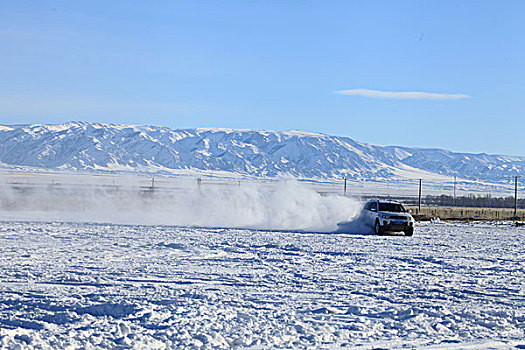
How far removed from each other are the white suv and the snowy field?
814cm

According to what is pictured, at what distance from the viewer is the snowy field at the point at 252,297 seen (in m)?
9.36

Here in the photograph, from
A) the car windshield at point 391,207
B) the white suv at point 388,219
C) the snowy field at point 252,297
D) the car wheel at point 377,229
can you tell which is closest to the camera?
the snowy field at point 252,297

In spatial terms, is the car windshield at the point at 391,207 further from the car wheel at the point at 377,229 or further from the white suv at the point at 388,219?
the car wheel at the point at 377,229

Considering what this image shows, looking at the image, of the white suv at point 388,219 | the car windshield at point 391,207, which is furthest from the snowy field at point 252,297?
the car windshield at point 391,207

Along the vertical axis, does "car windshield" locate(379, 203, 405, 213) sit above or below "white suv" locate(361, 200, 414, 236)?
above

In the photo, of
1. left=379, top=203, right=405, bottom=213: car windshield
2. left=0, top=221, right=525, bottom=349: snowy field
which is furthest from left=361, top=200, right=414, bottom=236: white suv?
left=0, top=221, right=525, bottom=349: snowy field

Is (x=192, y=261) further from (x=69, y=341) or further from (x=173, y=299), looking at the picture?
(x=69, y=341)

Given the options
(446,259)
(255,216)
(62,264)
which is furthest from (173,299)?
(255,216)

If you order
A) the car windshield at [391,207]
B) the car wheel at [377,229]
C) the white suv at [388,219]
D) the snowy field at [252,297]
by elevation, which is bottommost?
the snowy field at [252,297]

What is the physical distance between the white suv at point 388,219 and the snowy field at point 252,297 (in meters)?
8.14

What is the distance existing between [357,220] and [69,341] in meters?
25.5

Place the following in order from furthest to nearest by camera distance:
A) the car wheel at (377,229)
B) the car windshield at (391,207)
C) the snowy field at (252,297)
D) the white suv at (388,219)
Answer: the car windshield at (391,207) < the car wheel at (377,229) < the white suv at (388,219) < the snowy field at (252,297)

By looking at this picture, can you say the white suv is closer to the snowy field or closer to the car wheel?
the car wheel

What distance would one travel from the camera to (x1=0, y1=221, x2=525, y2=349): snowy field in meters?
9.36
